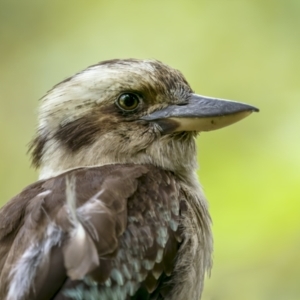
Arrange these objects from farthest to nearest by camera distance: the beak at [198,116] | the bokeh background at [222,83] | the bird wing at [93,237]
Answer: the bokeh background at [222,83]
the beak at [198,116]
the bird wing at [93,237]

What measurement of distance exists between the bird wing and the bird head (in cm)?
19

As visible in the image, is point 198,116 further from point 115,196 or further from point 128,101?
Answer: point 115,196

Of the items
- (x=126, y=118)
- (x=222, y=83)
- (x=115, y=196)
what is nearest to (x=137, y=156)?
(x=126, y=118)

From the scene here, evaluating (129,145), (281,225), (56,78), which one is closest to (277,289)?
(281,225)

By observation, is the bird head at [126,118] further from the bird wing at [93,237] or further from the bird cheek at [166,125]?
the bird wing at [93,237]

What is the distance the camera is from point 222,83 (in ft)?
18.1

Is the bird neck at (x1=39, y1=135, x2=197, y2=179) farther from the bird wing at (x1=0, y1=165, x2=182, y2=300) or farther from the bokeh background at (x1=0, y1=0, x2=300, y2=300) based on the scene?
the bokeh background at (x1=0, y1=0, x2=300, y2=300)

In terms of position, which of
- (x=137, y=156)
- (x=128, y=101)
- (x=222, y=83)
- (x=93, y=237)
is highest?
(x=128, y=101)

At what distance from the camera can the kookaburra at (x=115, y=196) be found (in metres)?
3.15

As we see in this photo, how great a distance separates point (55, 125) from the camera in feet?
13.1

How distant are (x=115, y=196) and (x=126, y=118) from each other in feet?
1.77

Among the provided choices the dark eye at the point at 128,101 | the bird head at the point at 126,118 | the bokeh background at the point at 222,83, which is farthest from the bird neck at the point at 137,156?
the bokeh background at the point at 222,83

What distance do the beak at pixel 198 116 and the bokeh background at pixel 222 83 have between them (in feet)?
2.90

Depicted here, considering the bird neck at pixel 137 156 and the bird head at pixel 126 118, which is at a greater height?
the bird head at pixel 126 118
